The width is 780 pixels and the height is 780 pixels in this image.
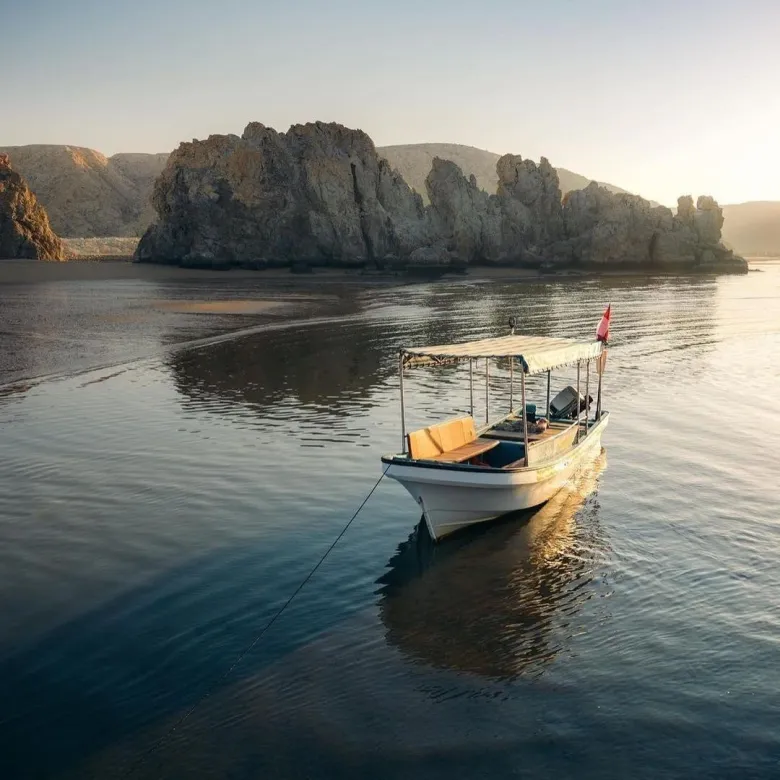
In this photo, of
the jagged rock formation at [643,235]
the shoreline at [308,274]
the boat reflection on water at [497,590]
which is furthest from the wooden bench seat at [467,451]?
the jagged rock formation at [643,235]

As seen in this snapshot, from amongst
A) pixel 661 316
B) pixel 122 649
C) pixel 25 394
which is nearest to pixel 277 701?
pixel 122 649

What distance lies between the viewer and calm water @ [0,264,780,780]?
36.4ft

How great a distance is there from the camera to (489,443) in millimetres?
21953

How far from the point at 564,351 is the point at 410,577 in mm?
8545

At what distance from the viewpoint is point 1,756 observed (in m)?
10.8

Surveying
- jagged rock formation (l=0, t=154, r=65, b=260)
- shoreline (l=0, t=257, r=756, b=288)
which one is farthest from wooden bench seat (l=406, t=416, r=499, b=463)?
jagged rock formation (l=0, t=154, r=65, b=260)

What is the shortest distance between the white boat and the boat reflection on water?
0.74m

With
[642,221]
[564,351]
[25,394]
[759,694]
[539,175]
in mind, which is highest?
[539,175]

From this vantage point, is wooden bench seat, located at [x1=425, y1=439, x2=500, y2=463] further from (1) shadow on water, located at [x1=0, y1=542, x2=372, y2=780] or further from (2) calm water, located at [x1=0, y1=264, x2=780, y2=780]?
(1) shadow on water, located at [x1=0, y1=542, x2=372, y2=780]

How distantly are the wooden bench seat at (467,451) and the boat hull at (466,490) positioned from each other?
117 centimetres

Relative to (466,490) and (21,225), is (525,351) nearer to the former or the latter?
(466,490)

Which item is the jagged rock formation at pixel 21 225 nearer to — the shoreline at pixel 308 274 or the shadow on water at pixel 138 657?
the shoreline at pixel 308 274

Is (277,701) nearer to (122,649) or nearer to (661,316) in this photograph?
(122,649)

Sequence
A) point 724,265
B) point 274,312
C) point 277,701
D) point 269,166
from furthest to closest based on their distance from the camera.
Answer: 1. point 724,265
2. point 269,166
3. point 274,312
4. point 277,701
